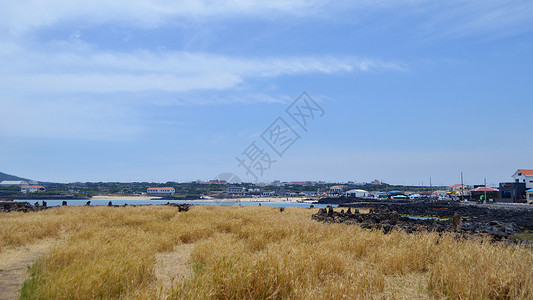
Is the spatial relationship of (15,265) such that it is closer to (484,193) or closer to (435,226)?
(435,226)

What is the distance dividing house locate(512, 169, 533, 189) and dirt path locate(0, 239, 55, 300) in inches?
3158

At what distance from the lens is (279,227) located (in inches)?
488

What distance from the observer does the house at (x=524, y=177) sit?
6650cm

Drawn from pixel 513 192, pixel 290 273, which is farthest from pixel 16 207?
pixel 513 192

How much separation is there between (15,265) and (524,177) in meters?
82.6

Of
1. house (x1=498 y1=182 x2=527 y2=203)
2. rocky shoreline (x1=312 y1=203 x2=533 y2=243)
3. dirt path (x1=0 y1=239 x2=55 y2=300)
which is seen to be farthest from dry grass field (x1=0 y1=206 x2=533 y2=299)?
house (x1=498 y1=182 x2=527 y2=203)

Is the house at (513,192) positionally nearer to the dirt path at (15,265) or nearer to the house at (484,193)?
the house at (484,193)

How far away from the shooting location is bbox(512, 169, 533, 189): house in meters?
66.5

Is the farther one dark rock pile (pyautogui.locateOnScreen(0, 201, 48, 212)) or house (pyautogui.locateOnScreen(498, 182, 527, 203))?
house (pyautogui.locateOnScreen(498, 182, 527, 203))

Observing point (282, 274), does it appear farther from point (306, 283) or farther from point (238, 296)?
point (238, 296)

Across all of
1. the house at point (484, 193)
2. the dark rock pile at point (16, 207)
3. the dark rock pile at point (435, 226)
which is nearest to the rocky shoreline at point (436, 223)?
the dark rock pile at point (435, 226)

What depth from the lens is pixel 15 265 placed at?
8.28 metres

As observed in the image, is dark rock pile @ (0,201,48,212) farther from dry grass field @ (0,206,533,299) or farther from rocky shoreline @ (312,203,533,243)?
rocky shoreline @ (312,203,533,243)

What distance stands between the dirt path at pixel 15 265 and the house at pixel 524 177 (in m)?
80.2
